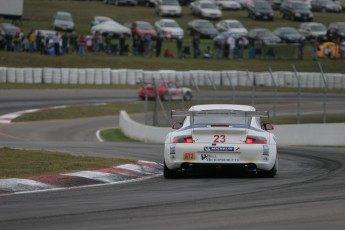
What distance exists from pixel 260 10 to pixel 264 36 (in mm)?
9066

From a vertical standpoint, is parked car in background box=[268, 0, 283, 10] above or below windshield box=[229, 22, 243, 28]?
above

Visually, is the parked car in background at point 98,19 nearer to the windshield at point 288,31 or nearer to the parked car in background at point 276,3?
the windshield at point 288,31

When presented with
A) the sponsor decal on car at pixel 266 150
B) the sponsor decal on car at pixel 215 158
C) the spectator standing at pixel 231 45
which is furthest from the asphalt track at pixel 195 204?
the spectator standing at pixel 231 45

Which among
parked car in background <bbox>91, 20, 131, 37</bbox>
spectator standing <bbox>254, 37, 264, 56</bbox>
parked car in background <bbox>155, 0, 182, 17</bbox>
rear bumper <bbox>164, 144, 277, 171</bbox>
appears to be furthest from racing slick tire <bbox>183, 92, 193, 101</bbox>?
parked car in background <bbox>155, 0, 182, 17</bbox>

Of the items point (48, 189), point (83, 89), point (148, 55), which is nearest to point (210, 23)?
point (148, 55)

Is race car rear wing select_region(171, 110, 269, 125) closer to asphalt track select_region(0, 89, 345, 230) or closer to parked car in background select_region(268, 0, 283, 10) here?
asphalt track select_region(0, 89, 345, 230)

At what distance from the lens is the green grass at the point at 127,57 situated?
49.1m

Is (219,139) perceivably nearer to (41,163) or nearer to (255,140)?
(255,140)

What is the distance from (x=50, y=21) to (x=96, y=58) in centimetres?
1177

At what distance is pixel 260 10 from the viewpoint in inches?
2495

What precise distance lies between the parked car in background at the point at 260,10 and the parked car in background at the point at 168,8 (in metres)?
4.38

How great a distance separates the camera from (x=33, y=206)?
34.1ft

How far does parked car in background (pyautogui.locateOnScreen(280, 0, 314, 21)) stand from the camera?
61875mm

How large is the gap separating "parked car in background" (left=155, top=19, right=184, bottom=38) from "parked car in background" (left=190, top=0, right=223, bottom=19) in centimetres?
583
